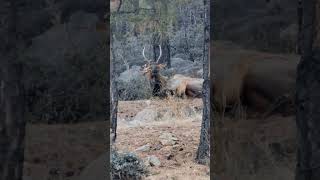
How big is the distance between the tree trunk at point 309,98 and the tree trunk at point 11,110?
4.40ft

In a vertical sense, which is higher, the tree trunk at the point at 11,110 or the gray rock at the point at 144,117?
the tree trunk at the point at 11,110

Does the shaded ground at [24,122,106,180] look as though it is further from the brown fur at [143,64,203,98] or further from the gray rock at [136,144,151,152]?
the brown fur at [143,64,203,98]

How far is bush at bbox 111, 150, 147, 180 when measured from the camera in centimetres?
403

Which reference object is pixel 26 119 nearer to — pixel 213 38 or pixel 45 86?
pixel 45 86

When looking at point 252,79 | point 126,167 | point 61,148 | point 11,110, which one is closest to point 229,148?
point 252,79

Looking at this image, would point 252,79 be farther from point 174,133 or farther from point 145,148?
point 174,133

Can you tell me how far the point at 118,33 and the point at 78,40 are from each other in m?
1.97

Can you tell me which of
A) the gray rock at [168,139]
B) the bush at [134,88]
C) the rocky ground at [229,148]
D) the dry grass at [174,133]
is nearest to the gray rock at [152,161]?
the dry grass at [174,133]

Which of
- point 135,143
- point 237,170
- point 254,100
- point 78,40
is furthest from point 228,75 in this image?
point 135,143

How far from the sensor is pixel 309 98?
2.69 meters

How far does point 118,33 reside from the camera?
4.68m

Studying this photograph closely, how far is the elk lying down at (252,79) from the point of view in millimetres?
2750

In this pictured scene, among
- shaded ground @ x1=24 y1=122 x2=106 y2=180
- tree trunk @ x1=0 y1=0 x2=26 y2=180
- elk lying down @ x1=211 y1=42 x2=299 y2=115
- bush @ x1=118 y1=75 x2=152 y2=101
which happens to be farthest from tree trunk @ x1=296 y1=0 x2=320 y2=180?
bush @ x1=118 y1=75 x2=152 y2=101

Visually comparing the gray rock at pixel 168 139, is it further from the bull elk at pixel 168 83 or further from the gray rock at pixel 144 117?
the bull elk at pixel 168 83
